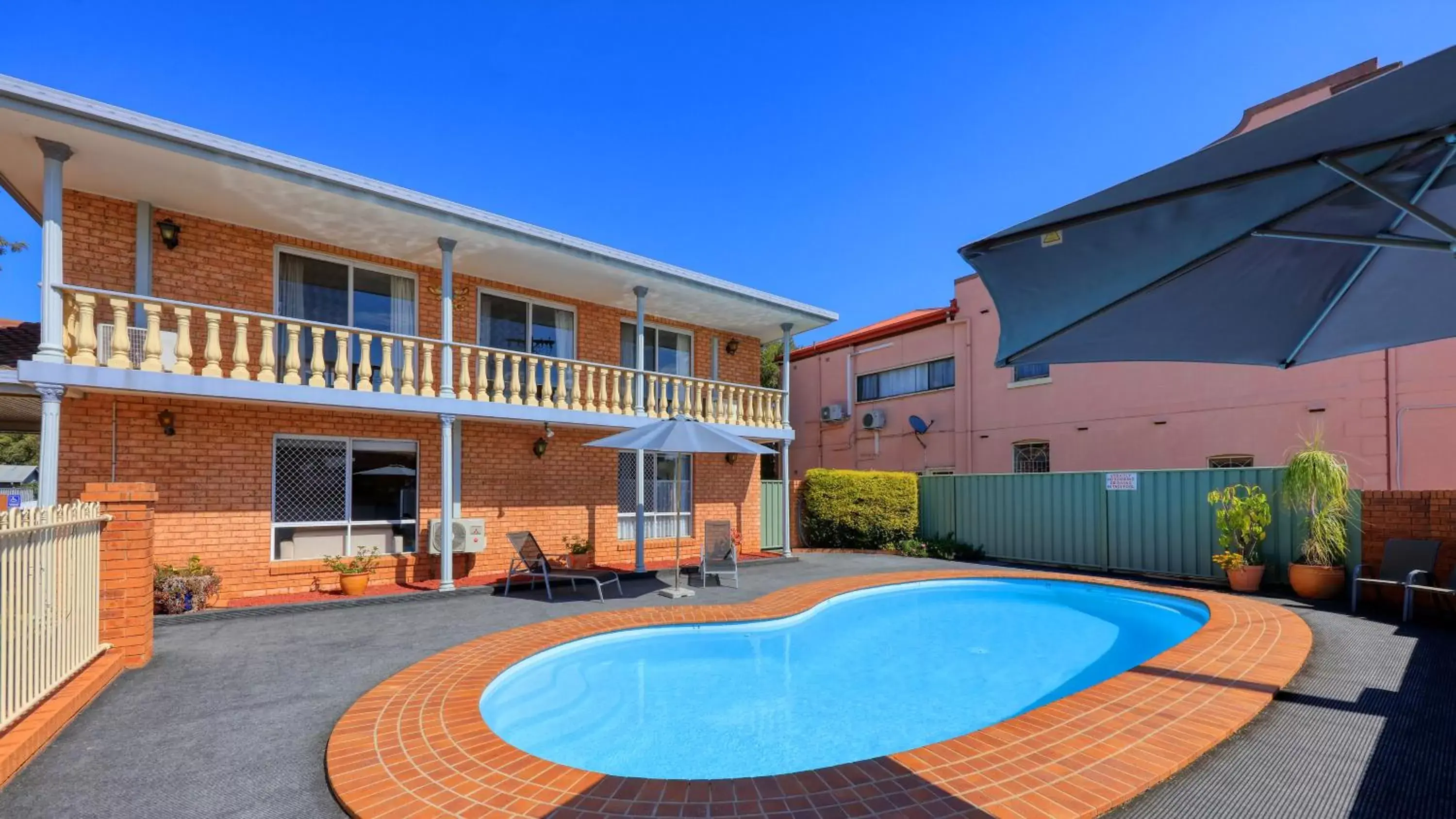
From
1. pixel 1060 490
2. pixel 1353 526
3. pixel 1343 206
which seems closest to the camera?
pixel 1343 206

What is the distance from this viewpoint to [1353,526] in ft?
28.9

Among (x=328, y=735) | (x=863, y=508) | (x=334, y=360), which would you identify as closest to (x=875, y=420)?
(x=863, y=508)

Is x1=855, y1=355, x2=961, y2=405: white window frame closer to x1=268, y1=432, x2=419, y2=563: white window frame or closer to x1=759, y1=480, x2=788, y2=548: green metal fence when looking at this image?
x1=759, y1=480, x2=788, y2=548: green metal fence

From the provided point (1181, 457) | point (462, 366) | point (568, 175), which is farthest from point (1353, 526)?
point (568, 175)

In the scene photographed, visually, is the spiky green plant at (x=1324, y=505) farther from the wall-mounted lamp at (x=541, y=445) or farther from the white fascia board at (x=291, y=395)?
the wall-mounted lamp at (x=541, y=445)

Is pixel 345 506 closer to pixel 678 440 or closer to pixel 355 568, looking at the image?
pixel 355 568

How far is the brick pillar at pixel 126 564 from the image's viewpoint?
17.5ft

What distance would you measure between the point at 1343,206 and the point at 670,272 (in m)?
9.16

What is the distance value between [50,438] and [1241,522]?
15.2m

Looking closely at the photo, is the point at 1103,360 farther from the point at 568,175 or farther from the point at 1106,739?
the point at 568,175

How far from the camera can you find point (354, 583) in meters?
8.91

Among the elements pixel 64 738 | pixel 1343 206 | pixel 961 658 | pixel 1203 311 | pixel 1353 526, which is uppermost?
pixel 1343 206

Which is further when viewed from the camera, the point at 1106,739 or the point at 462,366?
the point at 462,366

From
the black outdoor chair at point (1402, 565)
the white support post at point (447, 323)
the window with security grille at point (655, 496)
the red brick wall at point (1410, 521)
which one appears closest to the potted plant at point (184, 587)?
the white support post at point (447, 323)
